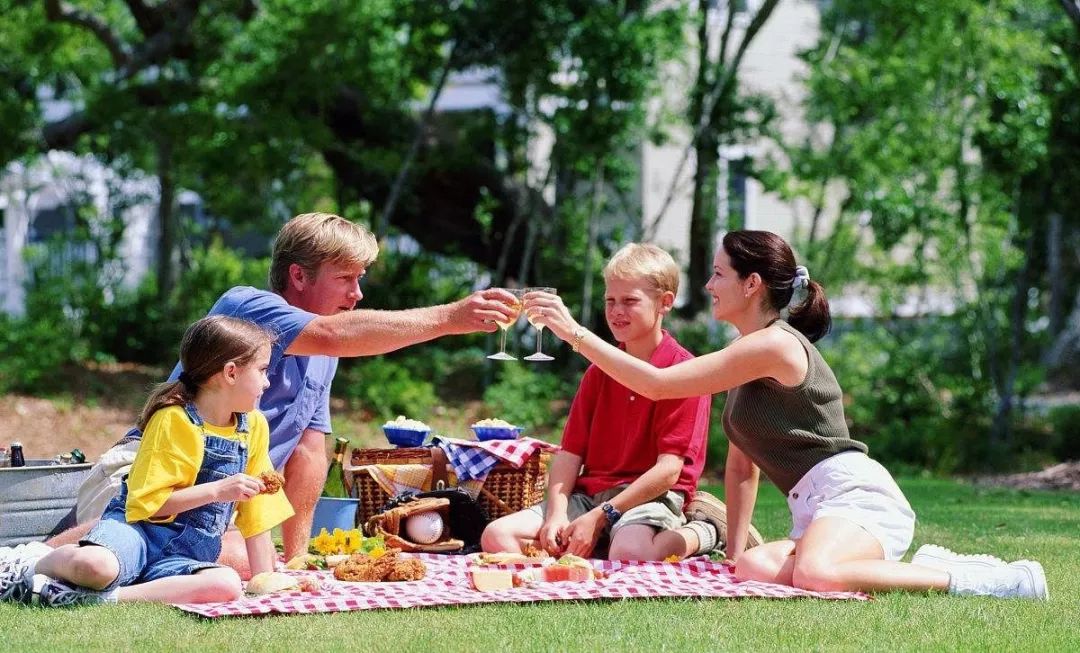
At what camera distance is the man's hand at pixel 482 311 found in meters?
5.54

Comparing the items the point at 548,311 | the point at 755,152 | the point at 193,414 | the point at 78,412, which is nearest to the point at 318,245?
the point at 193,414

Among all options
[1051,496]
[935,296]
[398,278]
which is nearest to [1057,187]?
[1051,496]

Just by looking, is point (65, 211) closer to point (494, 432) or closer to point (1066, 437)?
point (1066, 437)

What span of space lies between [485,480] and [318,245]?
1.56 metres

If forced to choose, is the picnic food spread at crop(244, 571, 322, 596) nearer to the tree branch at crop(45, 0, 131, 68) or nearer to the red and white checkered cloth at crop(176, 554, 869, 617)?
the red and white checkered cloth at crop(176, 554, 869, 617)

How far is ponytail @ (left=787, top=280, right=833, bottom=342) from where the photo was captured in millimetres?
5980

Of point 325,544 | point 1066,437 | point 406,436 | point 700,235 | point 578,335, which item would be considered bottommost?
point 1066,437

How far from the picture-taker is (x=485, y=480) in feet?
23.4

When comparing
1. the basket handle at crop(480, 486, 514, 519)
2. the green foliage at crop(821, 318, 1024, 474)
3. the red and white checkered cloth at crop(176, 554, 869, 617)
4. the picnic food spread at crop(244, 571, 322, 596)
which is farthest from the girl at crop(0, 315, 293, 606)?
the green foliage at crop(821, 318, 1024, 474)

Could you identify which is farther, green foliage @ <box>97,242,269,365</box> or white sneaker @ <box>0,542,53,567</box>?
green foliage @ <box>97,242,269,365</box>

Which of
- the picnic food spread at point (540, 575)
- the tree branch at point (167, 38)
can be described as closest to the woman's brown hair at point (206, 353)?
the picnic food spread at point (540, 575)

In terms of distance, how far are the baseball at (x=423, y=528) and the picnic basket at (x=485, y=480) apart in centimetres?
34

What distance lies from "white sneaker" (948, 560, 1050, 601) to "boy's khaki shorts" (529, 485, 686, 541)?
134 cm

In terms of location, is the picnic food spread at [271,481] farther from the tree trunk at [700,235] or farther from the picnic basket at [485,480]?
the tree trunk at [700,235]
